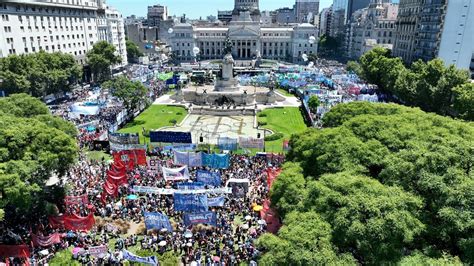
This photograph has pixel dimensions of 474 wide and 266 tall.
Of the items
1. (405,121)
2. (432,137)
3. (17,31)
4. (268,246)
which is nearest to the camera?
(268,246)

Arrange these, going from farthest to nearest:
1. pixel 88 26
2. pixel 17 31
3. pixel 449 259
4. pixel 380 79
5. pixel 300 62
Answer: pixel 300 62 → pixel 88 26 → pixel 380 79 → pixel 17 31 → pixel 449 259

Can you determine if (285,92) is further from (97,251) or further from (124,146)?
(97,251)

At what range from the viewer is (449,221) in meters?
17.0

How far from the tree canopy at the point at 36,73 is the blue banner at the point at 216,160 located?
1809 inches

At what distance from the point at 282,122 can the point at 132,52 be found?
368ft

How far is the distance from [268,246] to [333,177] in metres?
5.82

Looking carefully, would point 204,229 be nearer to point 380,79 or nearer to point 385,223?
point 385,223

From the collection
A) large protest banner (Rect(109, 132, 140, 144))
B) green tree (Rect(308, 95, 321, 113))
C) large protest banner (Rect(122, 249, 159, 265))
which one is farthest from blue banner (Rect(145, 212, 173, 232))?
green tree (Rect(308, 95, 321, 113))

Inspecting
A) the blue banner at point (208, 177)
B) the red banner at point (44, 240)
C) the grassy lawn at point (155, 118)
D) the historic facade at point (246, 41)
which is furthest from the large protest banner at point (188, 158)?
the historic facade at point (246, 41)

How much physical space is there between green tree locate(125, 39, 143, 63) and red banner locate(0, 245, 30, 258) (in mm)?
139751

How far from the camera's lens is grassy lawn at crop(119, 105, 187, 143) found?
Answer: 58.2m

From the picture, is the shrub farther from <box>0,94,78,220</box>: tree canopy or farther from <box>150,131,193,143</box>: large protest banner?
<box>0,94,78,220</box>: tree canopy

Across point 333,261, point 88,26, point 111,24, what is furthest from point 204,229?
point 111,24

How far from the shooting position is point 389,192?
61.8ft
